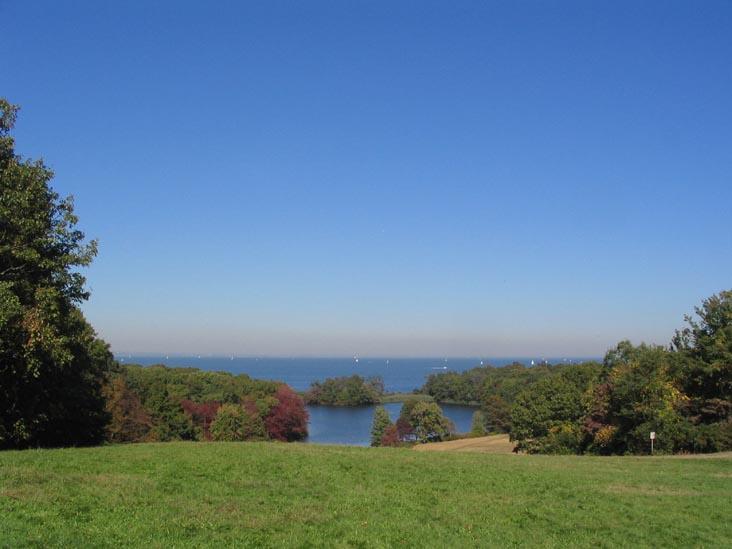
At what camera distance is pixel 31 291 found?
63.1 ft

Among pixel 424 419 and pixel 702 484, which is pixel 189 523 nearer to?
pixel 702 484

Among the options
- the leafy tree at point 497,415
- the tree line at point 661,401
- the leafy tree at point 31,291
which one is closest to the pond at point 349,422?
the leafy tree at point 497,415

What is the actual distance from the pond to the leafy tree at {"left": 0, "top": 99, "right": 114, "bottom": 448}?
119 feet

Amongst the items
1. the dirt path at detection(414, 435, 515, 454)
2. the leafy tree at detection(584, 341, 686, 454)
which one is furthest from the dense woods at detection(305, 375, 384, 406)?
the leafy tree at detection(584, 341, 686, 454)

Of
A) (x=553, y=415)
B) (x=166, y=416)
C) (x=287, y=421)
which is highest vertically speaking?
(x=553, y=415)

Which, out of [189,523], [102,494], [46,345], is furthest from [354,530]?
[46,345]

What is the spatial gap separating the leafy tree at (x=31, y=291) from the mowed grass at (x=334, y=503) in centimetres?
392

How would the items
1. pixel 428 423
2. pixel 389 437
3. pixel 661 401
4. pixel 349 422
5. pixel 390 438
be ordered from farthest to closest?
1. pixel 349 422
2. pixel 428 423
3. pixel 389 437
4. pixel 390 438
5. pixel 661 401

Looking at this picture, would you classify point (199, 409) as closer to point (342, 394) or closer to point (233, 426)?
point (233, 426)

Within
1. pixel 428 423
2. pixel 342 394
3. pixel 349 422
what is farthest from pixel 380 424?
pixel 342 394

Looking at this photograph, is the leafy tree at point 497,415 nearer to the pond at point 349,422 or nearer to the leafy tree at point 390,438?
the pond at point 349,422

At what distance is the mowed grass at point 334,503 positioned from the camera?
9.89 meters

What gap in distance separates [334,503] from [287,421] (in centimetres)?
7159

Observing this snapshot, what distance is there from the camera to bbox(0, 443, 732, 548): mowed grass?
989 cm
